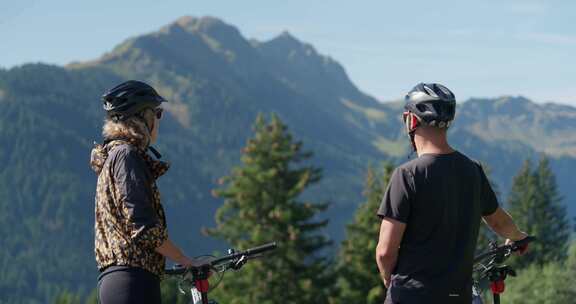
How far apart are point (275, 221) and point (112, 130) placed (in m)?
40.7

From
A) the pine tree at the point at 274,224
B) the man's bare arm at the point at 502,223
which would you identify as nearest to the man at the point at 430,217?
the man's bare arm at the point at 502,223

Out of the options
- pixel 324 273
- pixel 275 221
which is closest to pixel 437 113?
pixel 275 221

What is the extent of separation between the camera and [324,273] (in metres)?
48.2

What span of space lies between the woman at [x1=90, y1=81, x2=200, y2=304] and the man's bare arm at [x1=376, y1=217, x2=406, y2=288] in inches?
42.6

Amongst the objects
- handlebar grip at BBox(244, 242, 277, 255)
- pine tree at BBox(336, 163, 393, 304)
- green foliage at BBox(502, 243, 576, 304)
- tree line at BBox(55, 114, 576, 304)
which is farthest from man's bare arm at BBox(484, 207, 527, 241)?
pine tree at BBox(336, 163, 393, 304)

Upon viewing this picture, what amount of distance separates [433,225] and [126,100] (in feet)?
6.09

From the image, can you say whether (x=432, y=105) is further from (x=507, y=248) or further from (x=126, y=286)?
(x=126, y=286)

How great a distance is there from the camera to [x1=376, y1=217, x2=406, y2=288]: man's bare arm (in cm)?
446

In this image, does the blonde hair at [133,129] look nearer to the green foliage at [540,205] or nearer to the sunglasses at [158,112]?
the sunglasses at [158,112]

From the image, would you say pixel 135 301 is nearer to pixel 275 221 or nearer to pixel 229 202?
pixel 275 221

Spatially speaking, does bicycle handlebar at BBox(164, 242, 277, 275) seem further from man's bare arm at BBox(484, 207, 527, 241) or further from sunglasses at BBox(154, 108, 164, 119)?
man's bare arm at BBox(484, 207, 527, 241)

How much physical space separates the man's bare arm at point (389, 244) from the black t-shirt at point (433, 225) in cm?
4

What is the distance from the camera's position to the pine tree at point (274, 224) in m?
44.9

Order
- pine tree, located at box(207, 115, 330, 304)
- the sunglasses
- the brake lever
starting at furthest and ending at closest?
pine tree, located at box(207, 115, 330, 304), the brake lever, the sunglasses
